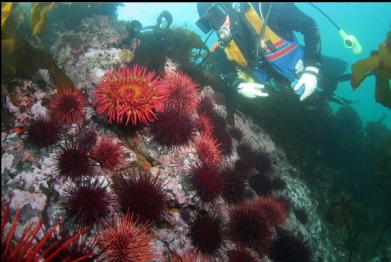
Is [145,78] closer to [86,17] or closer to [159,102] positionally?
[159,102]

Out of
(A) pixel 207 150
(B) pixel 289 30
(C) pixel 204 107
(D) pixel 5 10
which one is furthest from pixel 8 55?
(B) pixel 289 30

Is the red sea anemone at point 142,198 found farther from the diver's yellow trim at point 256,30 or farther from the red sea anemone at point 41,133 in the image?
the diver's yellow trim at point 256,30

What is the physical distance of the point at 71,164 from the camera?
347 cm

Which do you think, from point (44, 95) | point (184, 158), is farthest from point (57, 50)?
point (184, 158)

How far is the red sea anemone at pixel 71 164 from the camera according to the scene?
3.46m

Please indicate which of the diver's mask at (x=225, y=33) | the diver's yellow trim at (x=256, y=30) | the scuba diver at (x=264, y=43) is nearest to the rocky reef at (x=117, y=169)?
the diver's mask at (x=225, y=33)

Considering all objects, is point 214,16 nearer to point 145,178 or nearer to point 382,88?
point 382,88

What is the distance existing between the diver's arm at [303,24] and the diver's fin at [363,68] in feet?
2.79

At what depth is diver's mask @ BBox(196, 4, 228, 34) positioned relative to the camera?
6.56 m

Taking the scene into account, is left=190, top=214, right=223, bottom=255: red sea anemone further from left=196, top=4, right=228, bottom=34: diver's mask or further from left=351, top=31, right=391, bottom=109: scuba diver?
Result: left=351, top=31, right=391, bottom=109: scuba diver

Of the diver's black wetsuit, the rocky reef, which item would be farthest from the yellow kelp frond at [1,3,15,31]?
the diver's black wetsuit

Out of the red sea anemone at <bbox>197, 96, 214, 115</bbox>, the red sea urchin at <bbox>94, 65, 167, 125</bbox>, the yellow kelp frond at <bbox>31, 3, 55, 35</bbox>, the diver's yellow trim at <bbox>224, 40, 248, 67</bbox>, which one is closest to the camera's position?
the red sea urchin at <bbox>94, 65, 167, 125</bbox>

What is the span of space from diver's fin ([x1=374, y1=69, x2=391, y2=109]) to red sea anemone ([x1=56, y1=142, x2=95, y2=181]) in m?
6.80

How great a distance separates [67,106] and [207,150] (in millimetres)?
2163
